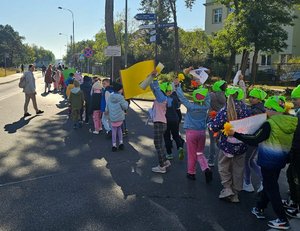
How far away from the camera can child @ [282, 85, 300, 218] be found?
4504 mm

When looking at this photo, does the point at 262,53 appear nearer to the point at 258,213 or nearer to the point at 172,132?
the point at 172,132

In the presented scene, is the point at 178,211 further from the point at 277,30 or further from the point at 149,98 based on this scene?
the point at 277,30

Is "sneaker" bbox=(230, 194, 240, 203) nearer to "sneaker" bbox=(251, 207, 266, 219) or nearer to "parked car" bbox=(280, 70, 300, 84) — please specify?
"sneaker" bbox=(251, 207, 266, 219)

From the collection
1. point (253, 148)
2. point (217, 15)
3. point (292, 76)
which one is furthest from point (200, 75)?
point (217, 15)

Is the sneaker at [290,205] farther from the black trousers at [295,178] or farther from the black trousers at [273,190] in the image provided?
the black trousers at [273,190]

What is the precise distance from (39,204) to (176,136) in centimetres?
328

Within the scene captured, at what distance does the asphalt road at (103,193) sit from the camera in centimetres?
451

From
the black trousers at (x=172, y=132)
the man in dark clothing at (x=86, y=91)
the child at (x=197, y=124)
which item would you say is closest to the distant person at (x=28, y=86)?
the man in dark clothing at (x=86, y=91)

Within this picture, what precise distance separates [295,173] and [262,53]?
41.3 meters

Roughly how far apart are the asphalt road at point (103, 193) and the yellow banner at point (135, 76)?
1420 millimetres

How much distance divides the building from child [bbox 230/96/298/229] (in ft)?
118

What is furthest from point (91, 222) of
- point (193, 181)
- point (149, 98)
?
point (149, 98)

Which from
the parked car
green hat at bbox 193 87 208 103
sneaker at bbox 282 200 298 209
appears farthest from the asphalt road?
the parked car

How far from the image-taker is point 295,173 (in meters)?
4.76
